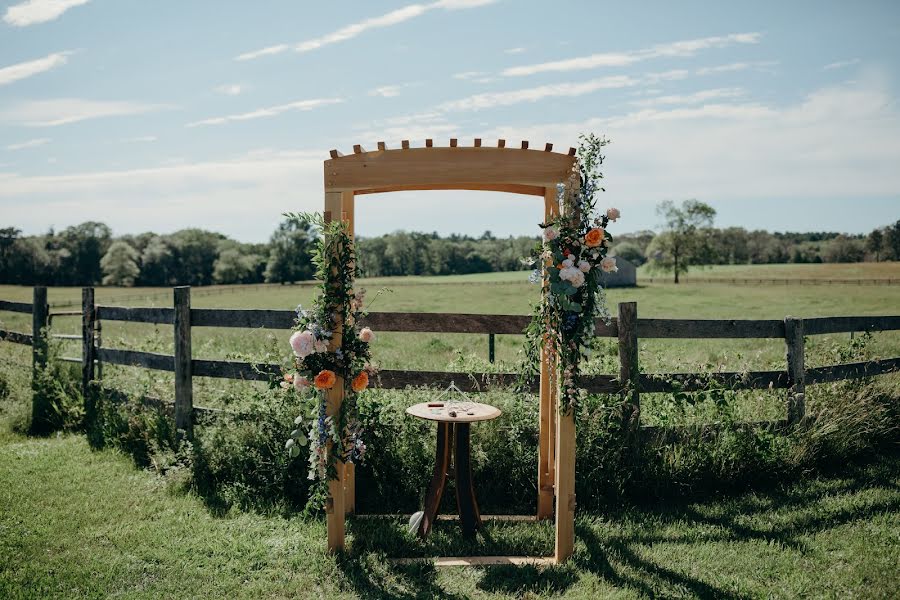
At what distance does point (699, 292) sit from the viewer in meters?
42.2

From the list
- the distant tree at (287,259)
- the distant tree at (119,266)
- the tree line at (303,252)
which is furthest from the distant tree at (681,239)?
the distant tree at (119,266)

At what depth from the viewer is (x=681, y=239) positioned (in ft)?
196

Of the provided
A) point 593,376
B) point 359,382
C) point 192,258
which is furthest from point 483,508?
point 192,258

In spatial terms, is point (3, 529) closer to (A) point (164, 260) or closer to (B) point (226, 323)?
(B) point (226, 323)

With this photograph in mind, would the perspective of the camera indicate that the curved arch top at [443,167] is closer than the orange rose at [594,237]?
No

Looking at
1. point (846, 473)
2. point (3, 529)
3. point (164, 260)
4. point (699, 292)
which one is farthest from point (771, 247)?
point (3, 529)

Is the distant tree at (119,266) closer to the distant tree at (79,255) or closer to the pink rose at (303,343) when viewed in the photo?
the distant tree at (79,255)

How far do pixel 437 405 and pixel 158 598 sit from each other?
2.36 metres

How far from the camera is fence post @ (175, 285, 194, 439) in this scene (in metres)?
6.33

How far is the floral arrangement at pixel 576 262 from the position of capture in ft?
14.8

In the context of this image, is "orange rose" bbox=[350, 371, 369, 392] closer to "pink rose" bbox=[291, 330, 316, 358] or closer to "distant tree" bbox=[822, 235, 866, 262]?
"pink rose" bbox=[291, 330, 316, 358]

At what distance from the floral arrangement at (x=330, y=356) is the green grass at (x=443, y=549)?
646 millimetres

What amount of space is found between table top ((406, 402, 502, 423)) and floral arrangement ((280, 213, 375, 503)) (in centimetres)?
54

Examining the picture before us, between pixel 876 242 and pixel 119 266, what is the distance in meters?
67.6
